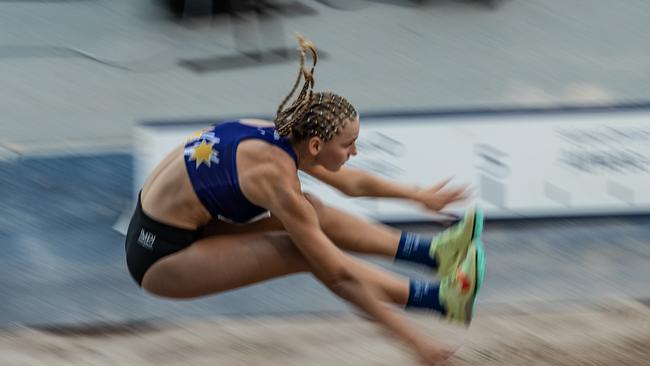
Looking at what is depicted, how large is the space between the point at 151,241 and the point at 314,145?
565 millimetres

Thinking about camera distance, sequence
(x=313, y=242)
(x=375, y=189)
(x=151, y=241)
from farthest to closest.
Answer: (x=375, y=189)
(x=151, y=241)
(x=313, y=242)

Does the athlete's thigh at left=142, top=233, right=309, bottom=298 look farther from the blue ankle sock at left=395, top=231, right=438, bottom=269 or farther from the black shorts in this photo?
the blue ankle sock at left=395, top=231, right=438, bottom=269

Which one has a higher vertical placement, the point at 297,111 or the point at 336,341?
the point at 297,111

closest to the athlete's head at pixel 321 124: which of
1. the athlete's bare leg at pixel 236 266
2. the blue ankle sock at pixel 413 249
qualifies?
the athlete's bare leg at pixel 236 266

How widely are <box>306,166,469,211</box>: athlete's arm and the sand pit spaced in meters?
1.06

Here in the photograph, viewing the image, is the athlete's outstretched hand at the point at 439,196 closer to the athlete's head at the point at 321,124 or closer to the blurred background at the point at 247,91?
the athlete's head at the point at 321,124

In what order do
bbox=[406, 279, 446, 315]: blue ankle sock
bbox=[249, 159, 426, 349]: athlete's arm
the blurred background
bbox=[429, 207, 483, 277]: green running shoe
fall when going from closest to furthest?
bbox=[249, 159, 426, 349]: athlete's arm < bbox=[406, 279, 446, 315]: blue ankle sock < bbox=[429, 207, 483, 277]: green running shoe < the blurred background

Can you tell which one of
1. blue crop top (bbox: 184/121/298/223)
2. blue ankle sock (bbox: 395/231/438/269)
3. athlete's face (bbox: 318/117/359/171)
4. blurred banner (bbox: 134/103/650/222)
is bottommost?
blurred banner (bbox: 134/103/650/222)

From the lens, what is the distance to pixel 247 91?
18.5 feet

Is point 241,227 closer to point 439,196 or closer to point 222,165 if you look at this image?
point 222,165

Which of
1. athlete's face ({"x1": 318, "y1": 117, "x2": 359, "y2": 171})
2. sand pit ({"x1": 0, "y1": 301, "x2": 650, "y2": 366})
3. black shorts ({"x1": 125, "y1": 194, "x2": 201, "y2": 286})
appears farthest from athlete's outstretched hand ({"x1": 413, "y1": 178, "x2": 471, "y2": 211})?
sand pit ({"x1": 0, "y1": 301, "x2": 650, "y2": 366})

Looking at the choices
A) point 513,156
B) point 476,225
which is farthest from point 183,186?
point 513,156

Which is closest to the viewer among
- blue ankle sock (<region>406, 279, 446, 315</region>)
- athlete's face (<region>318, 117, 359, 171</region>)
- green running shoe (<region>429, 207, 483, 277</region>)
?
athlete's face (<region>318, 117, 359, 171</region>)

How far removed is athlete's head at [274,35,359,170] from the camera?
10.2 feet
